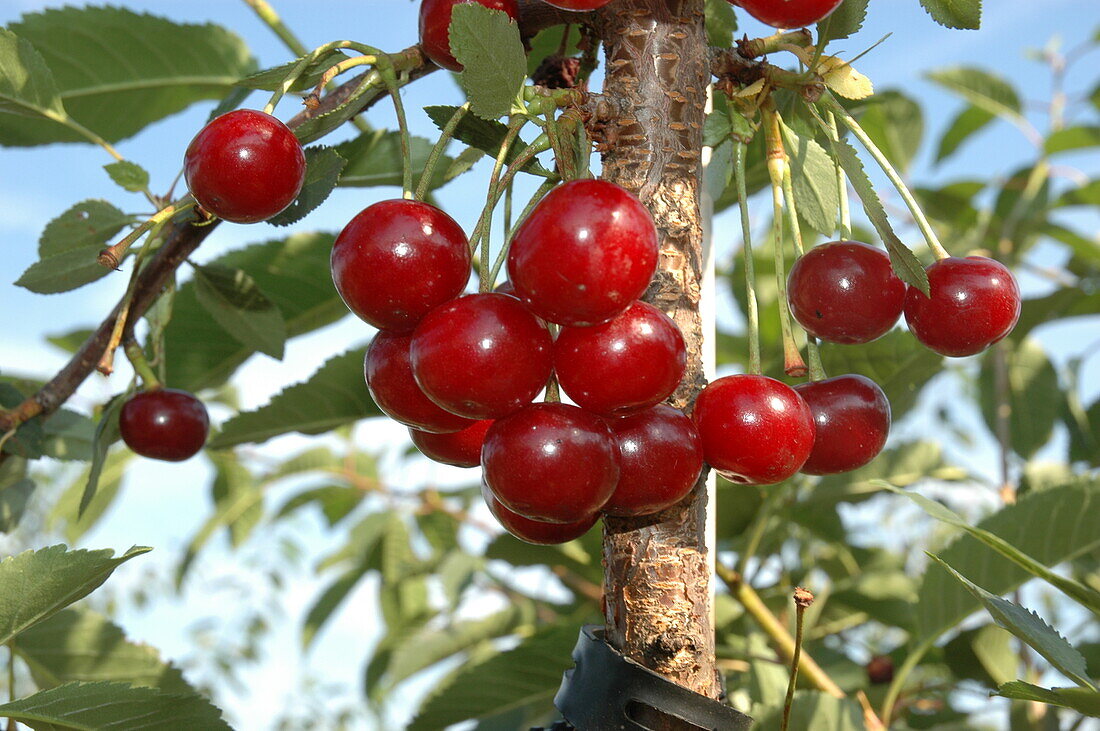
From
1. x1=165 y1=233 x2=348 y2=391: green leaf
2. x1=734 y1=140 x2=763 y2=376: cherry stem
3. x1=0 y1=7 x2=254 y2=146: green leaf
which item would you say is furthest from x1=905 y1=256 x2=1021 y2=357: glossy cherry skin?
x1=0 y1=7 x2=254 y2=146: green leaf

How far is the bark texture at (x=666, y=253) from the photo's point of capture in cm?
84

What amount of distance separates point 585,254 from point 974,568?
3.45 ft

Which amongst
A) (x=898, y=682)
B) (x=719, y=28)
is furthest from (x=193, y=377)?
(x=898, y=682)

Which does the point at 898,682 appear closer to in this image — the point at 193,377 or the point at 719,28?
the point at 719,28

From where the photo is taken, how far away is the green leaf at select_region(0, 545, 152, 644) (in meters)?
0.83

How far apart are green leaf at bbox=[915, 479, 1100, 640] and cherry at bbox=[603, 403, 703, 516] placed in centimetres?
79

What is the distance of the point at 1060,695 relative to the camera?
81cm

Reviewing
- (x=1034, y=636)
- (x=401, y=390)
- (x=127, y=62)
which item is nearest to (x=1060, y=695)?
(x=1034, y=636)

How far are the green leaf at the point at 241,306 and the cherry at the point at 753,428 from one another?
0.68 metres

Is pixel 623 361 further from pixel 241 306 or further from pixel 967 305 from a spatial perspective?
pixel 241 306

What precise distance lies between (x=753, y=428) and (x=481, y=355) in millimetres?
234

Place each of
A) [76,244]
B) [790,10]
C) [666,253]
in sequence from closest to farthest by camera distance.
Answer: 1. [790,10]
2. [666,253]
3. [76,244]

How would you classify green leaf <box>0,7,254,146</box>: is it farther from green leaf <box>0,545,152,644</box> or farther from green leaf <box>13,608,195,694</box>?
green leaf <box>0,545,152,644</box>

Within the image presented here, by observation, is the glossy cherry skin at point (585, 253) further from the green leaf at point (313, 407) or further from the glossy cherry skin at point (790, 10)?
the green leaf at point (313, 407)
